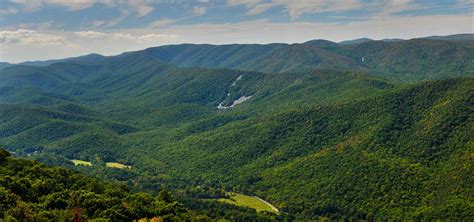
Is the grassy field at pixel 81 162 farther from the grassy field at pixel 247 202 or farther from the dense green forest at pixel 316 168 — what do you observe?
the grassy field at pixel 247 202

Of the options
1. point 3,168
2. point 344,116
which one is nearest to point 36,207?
point 3,168

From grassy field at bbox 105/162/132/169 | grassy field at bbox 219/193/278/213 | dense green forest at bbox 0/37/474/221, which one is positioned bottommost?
grassy field at bbox 219/193/278/213

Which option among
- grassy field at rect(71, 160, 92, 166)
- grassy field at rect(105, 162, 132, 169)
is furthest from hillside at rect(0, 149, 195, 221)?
grassy field at rect(71, 160, 92, 166)

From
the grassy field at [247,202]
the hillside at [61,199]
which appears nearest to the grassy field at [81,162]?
the grassy field at [247,202]

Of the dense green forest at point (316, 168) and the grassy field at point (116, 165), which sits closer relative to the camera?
the dense green forest at point (316, 168)

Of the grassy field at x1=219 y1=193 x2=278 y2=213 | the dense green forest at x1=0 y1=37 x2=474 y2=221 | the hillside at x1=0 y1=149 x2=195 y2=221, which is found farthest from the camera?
the grassy field at x1=219 y1=193 x2=278 y2=213

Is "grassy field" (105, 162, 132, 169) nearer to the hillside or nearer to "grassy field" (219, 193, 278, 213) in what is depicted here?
"grassy field" (219, 193, 278, 213)

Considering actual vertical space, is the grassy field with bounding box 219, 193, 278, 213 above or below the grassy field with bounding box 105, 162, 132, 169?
below

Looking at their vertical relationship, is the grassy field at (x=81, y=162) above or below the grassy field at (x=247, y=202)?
above

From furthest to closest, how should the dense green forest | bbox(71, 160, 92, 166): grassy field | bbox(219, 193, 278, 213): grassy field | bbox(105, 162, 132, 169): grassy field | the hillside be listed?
bbox(71, 160, 92, 166): grassy field < bbox(105, 162, 132, 169): grassy field < bbox(219, 193, 278, 213): grassy field < the dense green forest < the hillside
